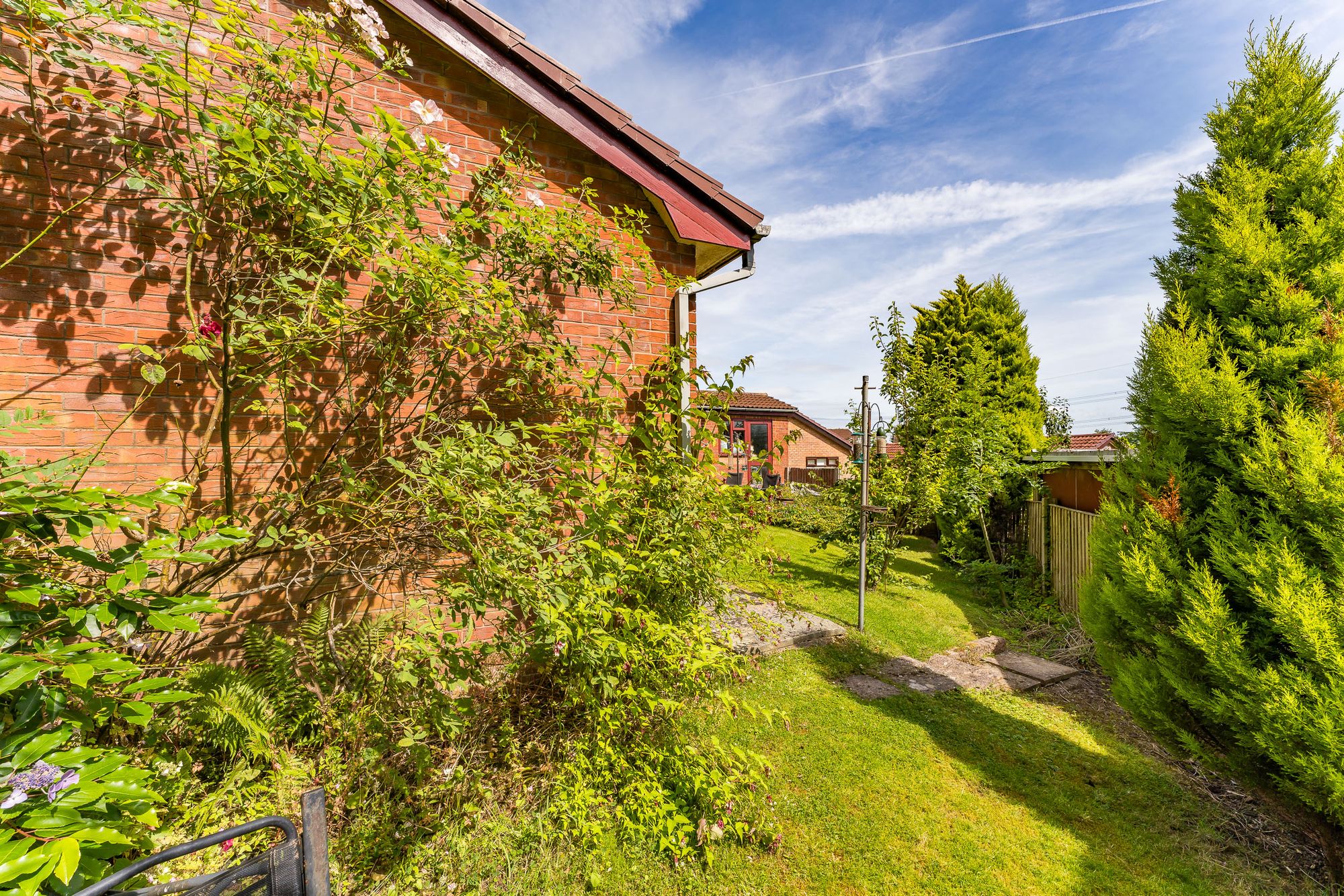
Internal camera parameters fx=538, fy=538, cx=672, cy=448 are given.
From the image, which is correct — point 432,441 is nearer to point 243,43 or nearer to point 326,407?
point 326,407

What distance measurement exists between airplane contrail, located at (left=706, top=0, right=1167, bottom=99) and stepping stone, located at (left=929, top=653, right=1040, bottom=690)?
6457mm

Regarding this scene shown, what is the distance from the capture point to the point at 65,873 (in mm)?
1053

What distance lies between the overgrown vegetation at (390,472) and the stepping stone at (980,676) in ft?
11.4

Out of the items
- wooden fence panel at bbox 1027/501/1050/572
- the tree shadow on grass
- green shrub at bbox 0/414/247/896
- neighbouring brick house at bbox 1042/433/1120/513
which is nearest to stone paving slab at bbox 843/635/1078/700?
the tree shadow on grass

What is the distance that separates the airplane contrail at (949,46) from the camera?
545 centimetres

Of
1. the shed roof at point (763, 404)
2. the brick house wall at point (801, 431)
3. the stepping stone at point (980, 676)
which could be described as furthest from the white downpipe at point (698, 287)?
the shed roof at point (763, 404)

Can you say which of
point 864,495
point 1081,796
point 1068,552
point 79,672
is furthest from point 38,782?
point 1068,552

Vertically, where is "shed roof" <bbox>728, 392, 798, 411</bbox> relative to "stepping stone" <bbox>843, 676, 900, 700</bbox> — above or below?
above

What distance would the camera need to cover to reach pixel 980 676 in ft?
19.7

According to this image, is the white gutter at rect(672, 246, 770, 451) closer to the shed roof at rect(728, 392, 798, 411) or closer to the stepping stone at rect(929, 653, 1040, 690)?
the stepping stone at rect(929, 653, 1040, 690)

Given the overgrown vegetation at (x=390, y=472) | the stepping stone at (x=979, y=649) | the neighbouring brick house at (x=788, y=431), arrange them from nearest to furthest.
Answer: the overgrown vegetation at (x=390, y=472) < the stepping stone at (x=979, y=649) < the neighbouring brick house at (x=788, y=431)

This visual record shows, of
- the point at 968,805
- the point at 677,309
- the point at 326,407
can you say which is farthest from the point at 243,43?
the point at 968,805

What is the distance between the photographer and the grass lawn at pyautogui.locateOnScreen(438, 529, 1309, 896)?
2975 mm

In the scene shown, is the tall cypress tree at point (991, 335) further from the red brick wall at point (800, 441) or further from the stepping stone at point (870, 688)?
the red brick wall at point (800, 441)
